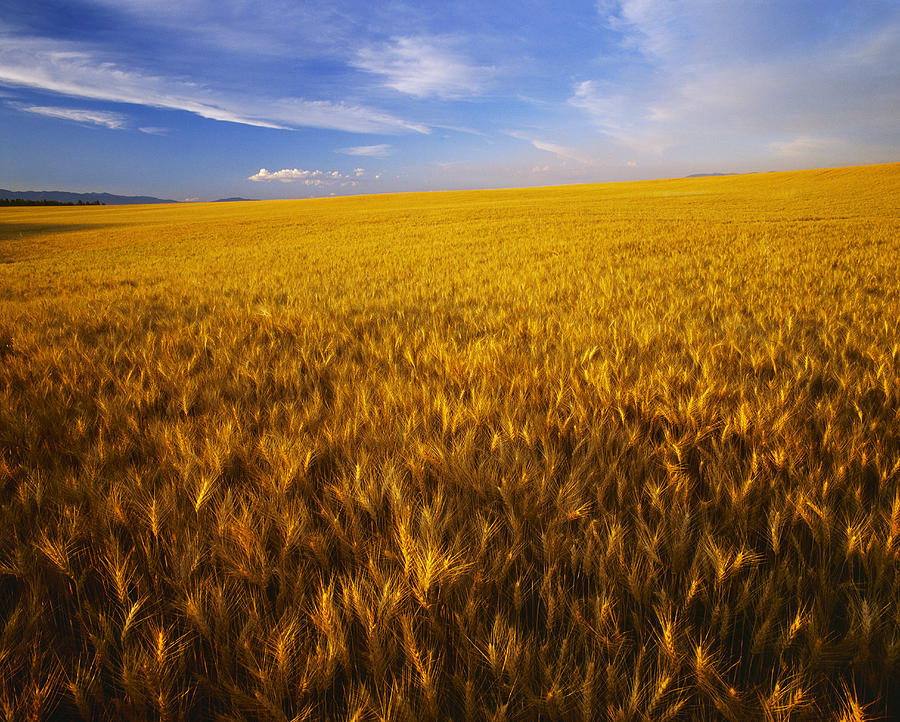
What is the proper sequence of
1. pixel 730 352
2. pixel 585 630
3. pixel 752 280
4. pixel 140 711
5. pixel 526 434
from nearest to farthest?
pixel 140 711 → pixel 585 630 → pixel 526 434 → pixel 730 352 → pixel 752 280

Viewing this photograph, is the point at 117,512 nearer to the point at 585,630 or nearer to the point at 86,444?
the point at 86,444

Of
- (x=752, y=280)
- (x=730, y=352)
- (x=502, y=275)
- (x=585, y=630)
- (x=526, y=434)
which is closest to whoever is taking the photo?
(x=585, y=630)

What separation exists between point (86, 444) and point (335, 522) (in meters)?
1.27

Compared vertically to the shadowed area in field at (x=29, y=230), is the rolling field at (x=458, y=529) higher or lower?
lower

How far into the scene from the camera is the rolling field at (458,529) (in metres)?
0.77

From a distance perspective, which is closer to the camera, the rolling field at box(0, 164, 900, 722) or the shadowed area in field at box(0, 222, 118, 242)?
the rolling field at box(0, 164, 900, 722)

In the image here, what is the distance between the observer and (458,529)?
1169 millimetres

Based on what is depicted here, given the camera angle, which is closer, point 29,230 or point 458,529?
point 458,529

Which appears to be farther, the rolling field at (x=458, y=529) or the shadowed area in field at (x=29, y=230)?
the shadowed area in field at (x=29, y=230)

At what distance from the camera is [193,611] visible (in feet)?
2.70

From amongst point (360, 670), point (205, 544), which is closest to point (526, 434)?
point (360, 670)

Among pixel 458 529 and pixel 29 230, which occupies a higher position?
pixel 29 230

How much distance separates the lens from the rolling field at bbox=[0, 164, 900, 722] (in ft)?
2.52

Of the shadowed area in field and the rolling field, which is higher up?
the shadowed area in field
